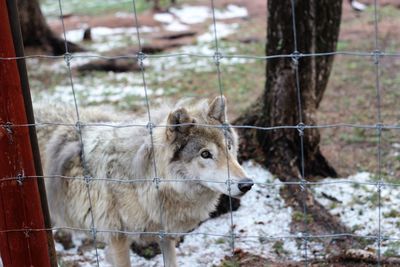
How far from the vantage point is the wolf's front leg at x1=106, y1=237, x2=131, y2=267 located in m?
4.38

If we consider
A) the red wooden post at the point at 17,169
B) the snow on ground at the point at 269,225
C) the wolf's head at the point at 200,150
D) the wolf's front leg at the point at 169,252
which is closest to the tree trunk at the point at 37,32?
the snow on ground at the point at 269,225

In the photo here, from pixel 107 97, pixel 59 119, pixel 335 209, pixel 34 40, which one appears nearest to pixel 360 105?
pixel 335 209

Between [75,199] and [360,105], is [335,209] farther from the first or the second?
[360,105]

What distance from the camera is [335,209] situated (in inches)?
216

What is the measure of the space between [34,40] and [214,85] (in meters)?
5.62

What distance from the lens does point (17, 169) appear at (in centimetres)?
336

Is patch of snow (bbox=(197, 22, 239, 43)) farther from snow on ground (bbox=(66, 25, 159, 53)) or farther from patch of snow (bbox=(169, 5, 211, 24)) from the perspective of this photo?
snow on ground (bbox=(66, 25, 159, 53))

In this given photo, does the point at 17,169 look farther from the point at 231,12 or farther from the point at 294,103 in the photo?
the point at 231,12

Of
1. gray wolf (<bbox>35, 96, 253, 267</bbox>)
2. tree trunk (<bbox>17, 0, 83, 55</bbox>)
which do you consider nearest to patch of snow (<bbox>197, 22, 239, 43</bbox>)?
tree trunk (<bbox>17, 0, 83, 55</bbox>)

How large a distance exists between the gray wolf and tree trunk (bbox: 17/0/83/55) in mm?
9168

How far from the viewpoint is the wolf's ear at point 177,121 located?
3.95 metres

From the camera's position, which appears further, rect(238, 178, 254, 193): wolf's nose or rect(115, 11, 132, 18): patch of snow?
rect(115, 11, 132, 18): patch of snow

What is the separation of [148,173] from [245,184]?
800mm

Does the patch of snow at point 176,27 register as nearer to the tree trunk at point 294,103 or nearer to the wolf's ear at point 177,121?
the tree trunk at point 294,103
